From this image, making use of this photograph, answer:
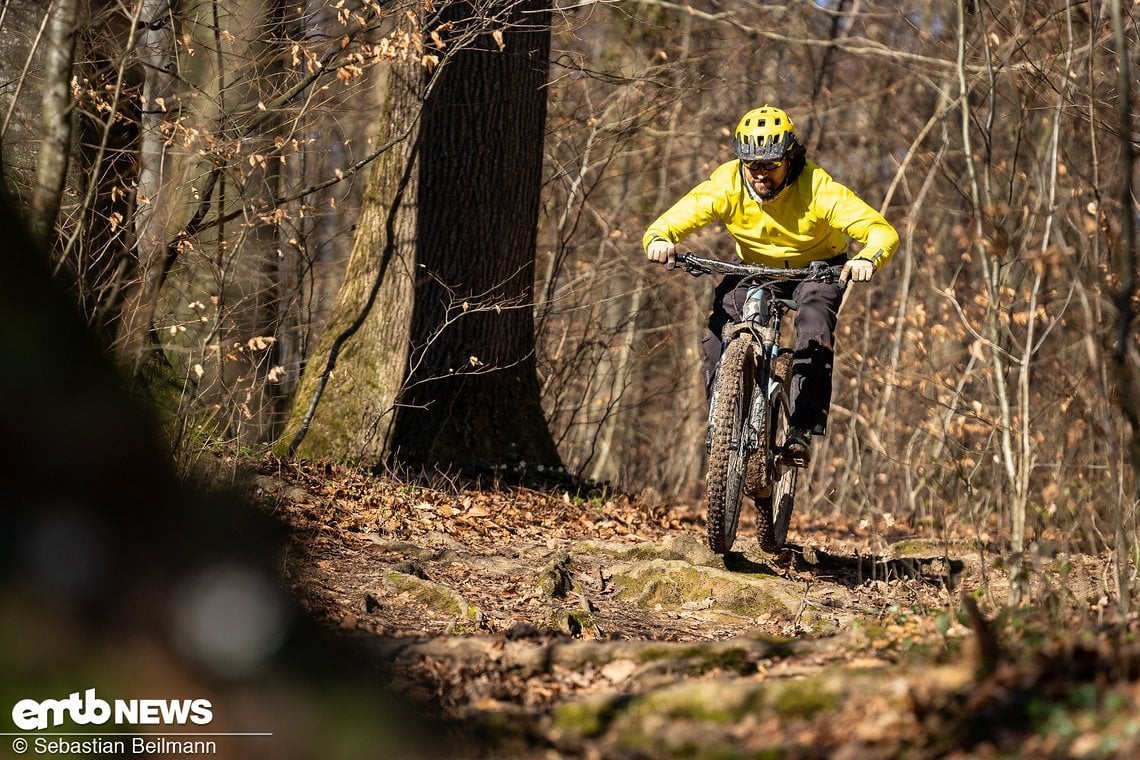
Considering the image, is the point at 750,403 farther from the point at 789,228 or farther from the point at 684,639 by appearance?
the point at 684,639

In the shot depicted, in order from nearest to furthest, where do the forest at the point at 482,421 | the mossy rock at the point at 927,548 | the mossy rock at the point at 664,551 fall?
the forest at the point at 482,421 → the mossy rock at the point at 664,551 → the mossy rock at the point at 927,548

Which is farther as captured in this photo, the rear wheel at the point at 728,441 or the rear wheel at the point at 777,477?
the rear wheel at the point at 777,477

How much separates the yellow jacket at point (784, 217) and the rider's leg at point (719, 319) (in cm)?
27

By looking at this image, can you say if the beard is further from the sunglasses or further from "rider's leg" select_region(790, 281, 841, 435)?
"rider's leg" select_region(790, 281, 841, 435)

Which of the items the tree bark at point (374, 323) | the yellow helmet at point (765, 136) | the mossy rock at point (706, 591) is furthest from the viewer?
the tree bark at point (374, 323)

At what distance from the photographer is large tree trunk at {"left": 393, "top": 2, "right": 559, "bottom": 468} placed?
8.66 meters

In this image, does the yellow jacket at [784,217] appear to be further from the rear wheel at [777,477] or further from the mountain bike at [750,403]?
the rear wheel at [777,477]

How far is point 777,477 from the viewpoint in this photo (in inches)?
276

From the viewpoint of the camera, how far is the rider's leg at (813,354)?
6840 millimetres

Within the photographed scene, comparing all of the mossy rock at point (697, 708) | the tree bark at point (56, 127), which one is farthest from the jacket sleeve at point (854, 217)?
the tree bark at point (56, 127)

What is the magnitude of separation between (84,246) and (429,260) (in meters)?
2.44

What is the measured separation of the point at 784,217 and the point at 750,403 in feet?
3.66

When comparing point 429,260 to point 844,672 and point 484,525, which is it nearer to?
point 484,525

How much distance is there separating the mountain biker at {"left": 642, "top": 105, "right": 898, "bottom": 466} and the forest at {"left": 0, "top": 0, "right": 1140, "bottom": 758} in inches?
28.4
